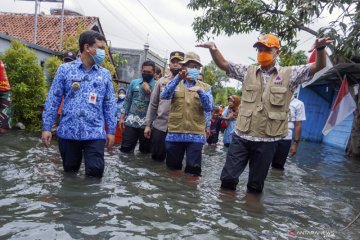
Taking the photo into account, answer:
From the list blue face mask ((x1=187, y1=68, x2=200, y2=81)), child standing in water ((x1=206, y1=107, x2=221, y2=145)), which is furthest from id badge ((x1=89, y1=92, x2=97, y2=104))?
child standing in water ((x1=206, y1=107, x2=221, y2=145))

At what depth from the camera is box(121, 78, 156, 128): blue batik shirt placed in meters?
6.81

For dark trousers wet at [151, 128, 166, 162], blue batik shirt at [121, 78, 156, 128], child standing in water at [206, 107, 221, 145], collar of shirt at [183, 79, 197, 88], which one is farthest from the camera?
child standing in water at [206, 107, 221, 145]

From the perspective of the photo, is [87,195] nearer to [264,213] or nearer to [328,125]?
[264,213]

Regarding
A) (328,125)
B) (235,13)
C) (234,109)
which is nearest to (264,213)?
(328,125)

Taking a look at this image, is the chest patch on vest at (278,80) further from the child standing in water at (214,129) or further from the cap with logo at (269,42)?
the child standing in water at (214,129)

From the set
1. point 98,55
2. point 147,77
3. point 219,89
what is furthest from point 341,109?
point 219,89

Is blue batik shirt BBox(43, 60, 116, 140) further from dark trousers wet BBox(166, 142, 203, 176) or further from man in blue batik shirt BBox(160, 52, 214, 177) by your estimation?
dark trousers wet BBox(166, 142, 203, 176)

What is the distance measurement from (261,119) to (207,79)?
33.0 meters

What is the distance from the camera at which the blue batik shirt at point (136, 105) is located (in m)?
6.81

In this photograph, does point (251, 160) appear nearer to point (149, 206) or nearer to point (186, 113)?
point (186, 113)

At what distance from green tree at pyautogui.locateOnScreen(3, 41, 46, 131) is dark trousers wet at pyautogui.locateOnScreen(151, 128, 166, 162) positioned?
3662 millimetres

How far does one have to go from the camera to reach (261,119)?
4137 mm

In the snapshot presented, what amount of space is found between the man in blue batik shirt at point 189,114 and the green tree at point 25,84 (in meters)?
4.64

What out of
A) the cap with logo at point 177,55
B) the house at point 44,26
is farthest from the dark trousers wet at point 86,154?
the house at point 44,26
